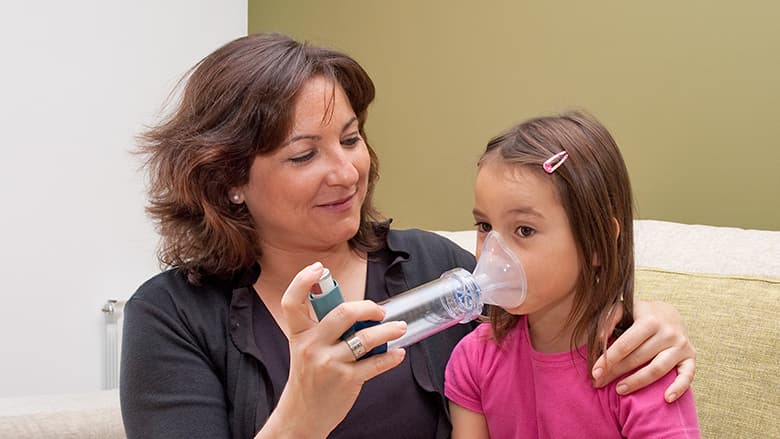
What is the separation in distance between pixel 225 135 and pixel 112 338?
197 cm

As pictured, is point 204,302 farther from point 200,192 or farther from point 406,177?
point 406,177

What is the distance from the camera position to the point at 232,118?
1518 millimetres

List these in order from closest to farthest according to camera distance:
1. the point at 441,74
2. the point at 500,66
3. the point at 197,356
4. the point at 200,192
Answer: the point at 197,356 < the point at 200,192 < the point at 500,66 < the point at 441,74

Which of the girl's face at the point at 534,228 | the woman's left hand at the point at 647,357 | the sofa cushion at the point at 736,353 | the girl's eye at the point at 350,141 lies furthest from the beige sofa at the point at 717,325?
the girl's eye at the point at 350,141

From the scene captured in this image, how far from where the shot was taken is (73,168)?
3.04 metres

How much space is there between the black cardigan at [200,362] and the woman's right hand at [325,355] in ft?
1.13

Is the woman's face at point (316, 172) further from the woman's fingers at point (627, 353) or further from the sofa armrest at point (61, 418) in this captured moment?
the sofa armrest at point (61, 418)

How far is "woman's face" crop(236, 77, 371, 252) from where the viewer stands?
1475mm

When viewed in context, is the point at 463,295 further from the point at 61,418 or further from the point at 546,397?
the point at 61,418

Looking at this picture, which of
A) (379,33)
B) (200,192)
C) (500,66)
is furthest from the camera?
(379,33)

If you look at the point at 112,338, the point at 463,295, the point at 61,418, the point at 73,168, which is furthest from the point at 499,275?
the point at 112,338

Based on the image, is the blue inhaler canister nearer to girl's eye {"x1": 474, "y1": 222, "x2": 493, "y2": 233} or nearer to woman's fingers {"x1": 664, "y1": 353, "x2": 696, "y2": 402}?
girl's eye {"x1": 474, "y1": 222, "x2": 493, "y2": 233}

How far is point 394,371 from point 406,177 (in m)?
1.56

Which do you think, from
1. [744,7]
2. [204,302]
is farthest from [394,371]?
[744,7]
